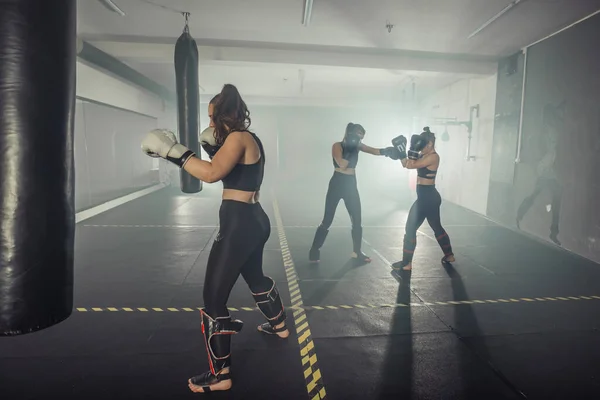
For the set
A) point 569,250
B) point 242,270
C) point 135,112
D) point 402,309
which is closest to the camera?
point 242,270

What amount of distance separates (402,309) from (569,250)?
458cm

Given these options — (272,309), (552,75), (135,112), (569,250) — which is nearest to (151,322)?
(272,309)

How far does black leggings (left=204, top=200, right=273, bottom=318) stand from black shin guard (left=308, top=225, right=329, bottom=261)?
2944mm

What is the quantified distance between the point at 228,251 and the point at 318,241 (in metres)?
3.16

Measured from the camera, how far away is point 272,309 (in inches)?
125

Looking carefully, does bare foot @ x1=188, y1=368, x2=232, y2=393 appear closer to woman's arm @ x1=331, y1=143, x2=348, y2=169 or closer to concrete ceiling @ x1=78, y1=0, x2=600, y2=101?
woman's arm @ x1=331, y1=143, x2=348, y2=169

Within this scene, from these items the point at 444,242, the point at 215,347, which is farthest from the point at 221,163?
the point at 444,242

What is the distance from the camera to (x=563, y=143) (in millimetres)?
6934

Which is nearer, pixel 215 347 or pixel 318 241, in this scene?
pixel 215 347

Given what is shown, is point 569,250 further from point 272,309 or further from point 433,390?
point 272,309

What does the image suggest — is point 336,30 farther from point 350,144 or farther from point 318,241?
point 318,241

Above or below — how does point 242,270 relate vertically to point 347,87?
below

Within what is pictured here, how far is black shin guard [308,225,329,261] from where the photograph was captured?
5.57 m

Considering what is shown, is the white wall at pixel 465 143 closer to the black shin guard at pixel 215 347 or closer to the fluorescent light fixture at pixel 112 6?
the fluorescent light fixture at pixel 112 6
